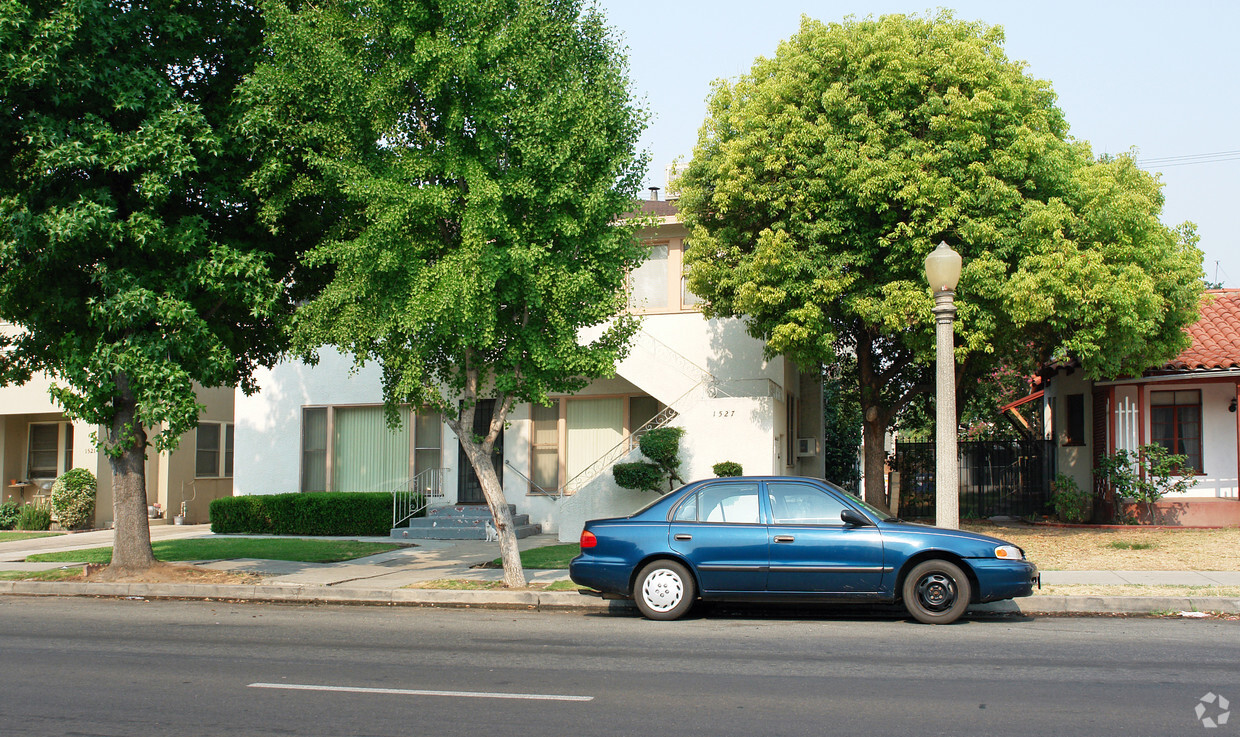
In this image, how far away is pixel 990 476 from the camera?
953 inches

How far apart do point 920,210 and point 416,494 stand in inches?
481

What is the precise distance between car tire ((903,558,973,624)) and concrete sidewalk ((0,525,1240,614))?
1260 mm

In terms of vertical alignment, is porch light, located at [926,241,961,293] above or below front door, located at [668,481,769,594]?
above

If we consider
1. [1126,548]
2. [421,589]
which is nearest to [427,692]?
[421,589]

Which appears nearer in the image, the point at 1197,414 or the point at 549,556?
the point at 549,556

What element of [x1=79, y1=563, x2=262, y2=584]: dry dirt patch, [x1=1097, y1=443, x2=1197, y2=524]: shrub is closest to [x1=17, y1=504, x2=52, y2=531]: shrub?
[x1=79, y1=563, x2=262, y2=584]: dry dirt patch

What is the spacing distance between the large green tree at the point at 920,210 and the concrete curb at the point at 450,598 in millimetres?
A: 6072

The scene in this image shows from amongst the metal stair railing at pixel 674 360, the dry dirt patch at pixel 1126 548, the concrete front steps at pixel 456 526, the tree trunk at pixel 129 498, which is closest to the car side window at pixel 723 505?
the dry dirt patch at pixel 1126 548

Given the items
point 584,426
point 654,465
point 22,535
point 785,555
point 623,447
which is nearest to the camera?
point 785,555

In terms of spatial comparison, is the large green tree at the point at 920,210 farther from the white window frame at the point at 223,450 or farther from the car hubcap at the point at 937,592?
the white window frame at the point at 223,450

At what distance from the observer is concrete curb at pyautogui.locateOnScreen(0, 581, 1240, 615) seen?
10.6 metres

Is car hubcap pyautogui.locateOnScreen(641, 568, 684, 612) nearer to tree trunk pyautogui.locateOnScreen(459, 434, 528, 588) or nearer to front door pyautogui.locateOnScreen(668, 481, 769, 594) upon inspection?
front door pyautogui.locateOnScreen(668, 481, 769, 594)

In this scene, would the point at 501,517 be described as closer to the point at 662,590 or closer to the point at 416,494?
the point at 662,590

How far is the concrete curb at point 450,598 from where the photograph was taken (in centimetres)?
1061
